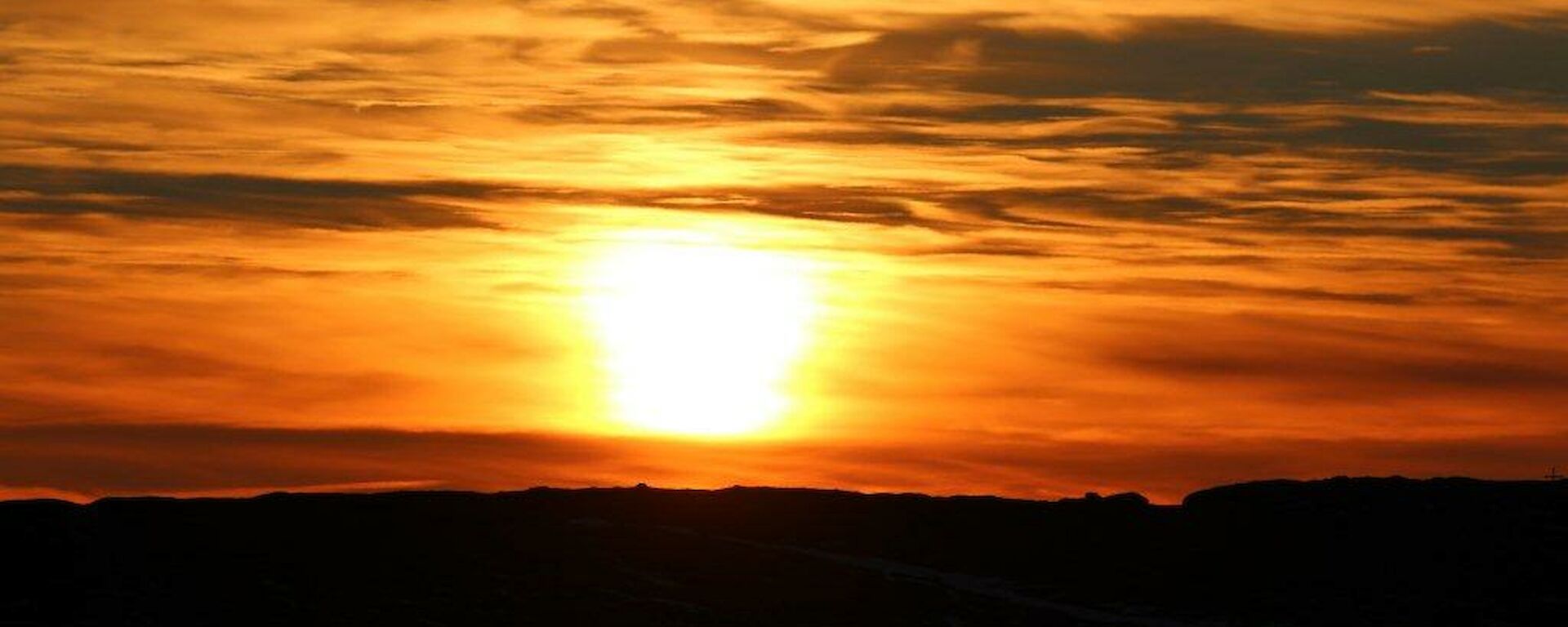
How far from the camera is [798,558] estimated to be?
53156 millimetres

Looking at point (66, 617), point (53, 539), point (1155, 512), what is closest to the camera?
point (66, 617)

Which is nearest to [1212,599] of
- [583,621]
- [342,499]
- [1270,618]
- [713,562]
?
[1270,618]

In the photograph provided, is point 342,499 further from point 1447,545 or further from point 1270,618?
point 1447,545

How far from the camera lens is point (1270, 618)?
5178cm

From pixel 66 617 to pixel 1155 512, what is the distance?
1043 inches

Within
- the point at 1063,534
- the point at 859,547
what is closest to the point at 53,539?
the point at 859,547

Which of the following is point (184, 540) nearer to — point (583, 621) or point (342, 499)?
point (342, 499)

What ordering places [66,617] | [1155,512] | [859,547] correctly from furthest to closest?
[1155,512], [859,547], [66,617]

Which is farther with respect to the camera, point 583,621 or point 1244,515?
point 1244,515

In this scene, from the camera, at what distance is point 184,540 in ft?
171

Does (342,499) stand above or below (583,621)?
above

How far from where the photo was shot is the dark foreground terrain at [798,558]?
48.8 meters

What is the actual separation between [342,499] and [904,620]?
14583 mm

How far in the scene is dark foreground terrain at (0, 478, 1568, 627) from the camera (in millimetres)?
48812
